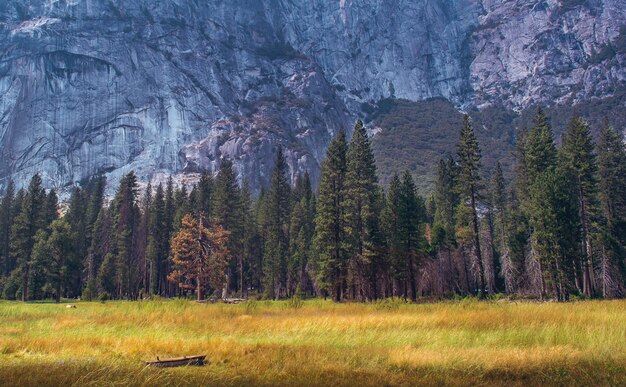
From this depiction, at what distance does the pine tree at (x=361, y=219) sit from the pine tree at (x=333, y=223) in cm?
68

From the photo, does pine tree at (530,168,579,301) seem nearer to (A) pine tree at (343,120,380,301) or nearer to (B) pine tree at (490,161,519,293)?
(B) pine tree at (490,161,519,293)

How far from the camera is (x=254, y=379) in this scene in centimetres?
1007

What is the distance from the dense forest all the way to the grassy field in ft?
82.3

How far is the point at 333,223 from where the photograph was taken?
4584 centimetres

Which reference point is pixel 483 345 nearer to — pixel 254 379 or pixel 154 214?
pixel 254 379

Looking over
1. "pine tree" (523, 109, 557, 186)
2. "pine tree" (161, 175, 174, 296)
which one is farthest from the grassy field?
"pine tree" (161, 175, 174, 296)

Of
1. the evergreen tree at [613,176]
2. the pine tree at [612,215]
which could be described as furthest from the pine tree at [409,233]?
the evergreen tree at [613,176]

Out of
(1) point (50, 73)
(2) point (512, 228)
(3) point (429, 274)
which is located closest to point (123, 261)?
(3) point (429, 274)

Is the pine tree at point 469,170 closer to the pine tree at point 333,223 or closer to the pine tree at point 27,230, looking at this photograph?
the pine tree at point 333,223

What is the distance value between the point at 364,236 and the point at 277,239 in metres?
25.7

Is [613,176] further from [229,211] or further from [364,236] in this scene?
[229,211]

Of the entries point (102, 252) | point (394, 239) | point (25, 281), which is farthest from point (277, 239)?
point (25, 281)

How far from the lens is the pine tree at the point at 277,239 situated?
216 ft

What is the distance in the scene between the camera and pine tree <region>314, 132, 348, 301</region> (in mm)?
44125
